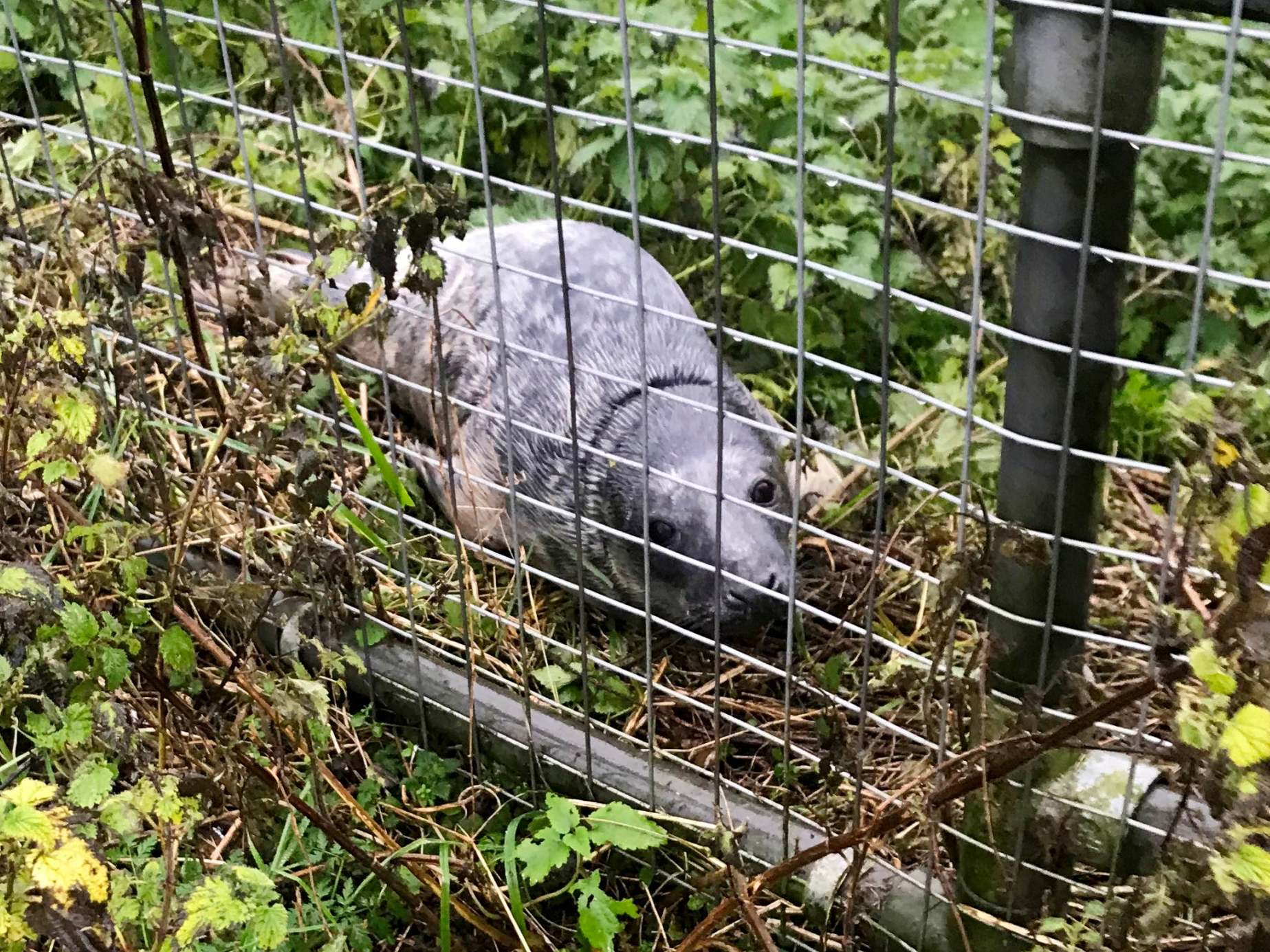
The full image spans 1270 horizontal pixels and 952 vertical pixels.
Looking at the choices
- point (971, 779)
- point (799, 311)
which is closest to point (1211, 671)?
point (971, 779)

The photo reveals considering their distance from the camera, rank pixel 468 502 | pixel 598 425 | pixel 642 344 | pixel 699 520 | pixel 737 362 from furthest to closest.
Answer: pixel 737 362 → pixel 468 502 → pixel 598 425 → pixel 699 520 → pixel 642 344

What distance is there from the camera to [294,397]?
2.11m

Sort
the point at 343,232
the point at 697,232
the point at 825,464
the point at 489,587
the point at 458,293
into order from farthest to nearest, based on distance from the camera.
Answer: the point at 458,293 < the point at 825,464 < the point at 489,587 < the point at 343,232 < the point at 697,232

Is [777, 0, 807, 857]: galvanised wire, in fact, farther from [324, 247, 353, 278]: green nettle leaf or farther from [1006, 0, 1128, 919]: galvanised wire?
[324, 247, 353, 278]: green nettle leaf

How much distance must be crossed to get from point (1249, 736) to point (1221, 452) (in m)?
0.28

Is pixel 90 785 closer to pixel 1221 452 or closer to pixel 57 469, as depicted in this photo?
pixel 57 469

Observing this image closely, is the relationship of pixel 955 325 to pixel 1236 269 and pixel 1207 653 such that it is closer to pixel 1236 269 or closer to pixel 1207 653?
pixel 1236 269

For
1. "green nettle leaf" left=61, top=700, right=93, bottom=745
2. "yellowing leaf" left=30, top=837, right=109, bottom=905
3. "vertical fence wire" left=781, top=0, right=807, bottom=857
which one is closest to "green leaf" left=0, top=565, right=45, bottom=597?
"green nettle leaf" left=61, top=700, right=93, bottom=745

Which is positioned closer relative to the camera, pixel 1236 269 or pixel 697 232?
pixel 697 232

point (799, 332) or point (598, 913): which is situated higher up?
point (799, 332)

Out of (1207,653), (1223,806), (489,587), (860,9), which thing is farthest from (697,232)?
(860,9)

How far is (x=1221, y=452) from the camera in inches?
50.8

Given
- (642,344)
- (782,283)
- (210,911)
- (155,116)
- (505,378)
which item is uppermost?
(155,116)

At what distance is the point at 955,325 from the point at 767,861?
1.58 meters
